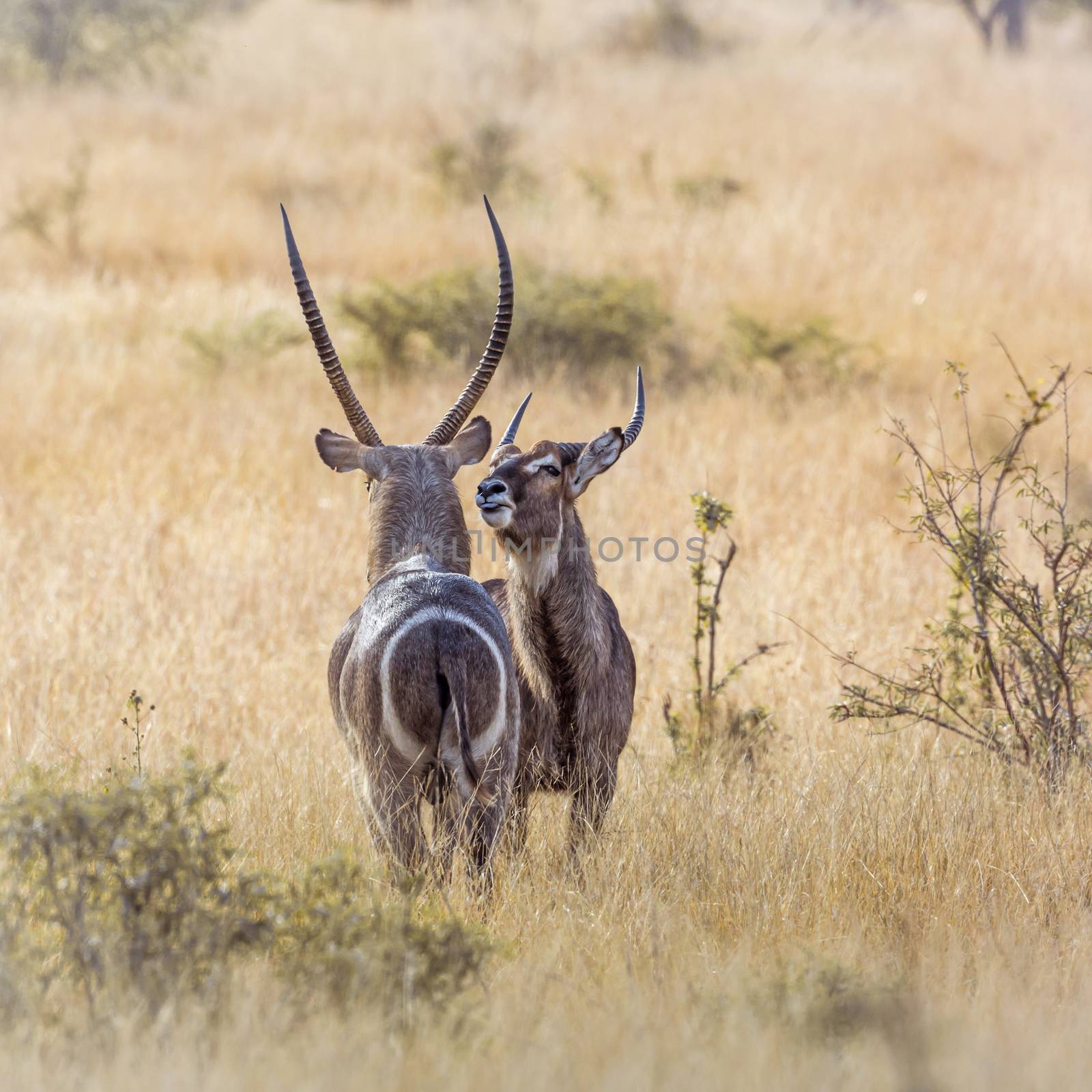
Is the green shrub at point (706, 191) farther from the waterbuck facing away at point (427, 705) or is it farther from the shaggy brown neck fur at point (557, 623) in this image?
the waterbuck facing away at point (427, 705)

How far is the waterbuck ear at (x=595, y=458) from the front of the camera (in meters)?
4.51

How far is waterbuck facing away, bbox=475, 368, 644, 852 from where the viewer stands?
4449mm

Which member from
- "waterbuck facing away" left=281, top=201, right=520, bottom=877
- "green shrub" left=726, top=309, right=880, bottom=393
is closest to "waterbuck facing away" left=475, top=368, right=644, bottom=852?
"waterbuck facing away" left=281, top=201, right=520, bottom=877

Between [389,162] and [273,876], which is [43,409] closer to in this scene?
[273,876]

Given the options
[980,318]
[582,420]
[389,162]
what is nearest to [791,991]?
[582,420]

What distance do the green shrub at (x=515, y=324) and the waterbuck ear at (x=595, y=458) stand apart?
21.0 feet

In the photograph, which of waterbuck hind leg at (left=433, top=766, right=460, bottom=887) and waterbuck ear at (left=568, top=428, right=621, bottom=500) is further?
waterbuck ear at (left=568, top=428, right=621, bottom=500)

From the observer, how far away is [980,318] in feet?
40.4

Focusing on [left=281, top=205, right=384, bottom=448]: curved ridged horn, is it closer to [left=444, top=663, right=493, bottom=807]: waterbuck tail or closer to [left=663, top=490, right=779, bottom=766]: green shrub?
[left=444, top=663, right=493, bottom=807]: waterbuck tail

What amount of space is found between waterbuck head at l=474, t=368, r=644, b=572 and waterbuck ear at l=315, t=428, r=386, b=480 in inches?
14.5

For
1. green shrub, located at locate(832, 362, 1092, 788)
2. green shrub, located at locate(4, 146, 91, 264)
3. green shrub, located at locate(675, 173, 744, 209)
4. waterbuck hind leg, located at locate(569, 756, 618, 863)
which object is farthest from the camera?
green shrub, located at locate(675, 173, 744, 209)

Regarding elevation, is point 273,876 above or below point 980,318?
below

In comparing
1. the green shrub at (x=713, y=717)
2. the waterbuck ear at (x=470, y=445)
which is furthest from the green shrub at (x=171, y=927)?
the green shrub at (x=713, y=717)

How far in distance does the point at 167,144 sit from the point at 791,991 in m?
17.4
